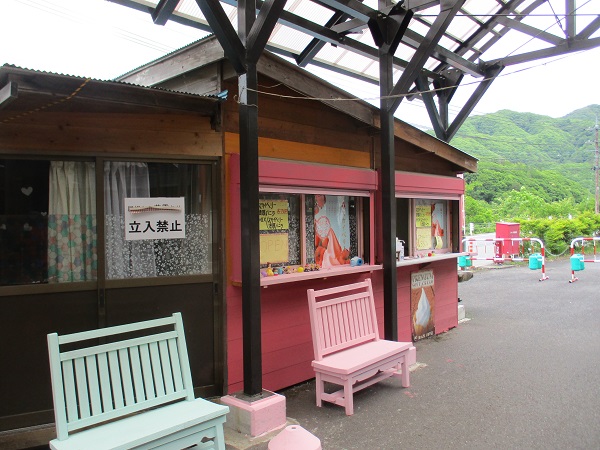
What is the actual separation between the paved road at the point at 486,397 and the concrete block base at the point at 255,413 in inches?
7.5

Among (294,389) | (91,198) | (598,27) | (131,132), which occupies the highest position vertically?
(598,27)

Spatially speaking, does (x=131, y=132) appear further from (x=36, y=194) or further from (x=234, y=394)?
(x=234, y=394)

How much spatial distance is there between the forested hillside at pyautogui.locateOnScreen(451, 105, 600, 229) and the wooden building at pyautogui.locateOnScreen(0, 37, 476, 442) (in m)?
30.6

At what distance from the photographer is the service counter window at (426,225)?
6691 mm

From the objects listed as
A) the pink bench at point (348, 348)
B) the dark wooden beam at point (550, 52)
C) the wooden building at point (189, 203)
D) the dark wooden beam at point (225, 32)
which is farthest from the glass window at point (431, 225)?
the dark wooden beam at point (225, 32)

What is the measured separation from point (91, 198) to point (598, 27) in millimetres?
7353

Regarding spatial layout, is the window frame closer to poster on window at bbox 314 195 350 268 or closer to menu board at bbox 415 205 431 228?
poster on window at bbox 314 195 350 268

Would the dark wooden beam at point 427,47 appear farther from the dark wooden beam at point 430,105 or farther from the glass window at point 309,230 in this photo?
the dark wooden beam at point 430,105

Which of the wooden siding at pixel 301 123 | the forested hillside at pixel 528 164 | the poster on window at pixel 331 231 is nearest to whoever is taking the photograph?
the wooden siding at pixel 301 123

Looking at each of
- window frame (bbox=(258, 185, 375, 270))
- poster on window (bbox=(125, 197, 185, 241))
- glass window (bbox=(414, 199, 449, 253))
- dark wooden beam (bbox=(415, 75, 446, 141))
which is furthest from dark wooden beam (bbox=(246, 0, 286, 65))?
dark wooden beam (bbox=(415, 75, 446, 141))

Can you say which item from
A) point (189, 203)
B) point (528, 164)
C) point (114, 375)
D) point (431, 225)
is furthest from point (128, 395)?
point (528, 164)

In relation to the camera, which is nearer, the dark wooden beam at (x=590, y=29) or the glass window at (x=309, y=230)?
the glass window at (x=309, y=230)

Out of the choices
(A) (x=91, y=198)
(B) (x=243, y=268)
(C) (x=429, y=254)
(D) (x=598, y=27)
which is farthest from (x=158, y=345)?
(D) (x=598, y=27)

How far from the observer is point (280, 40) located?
7.21 metres
